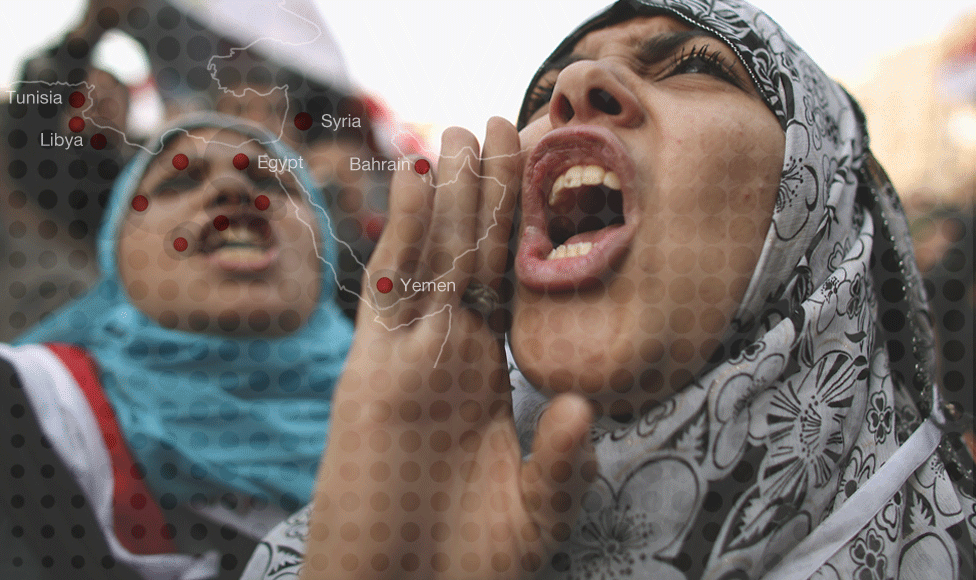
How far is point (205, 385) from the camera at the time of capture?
0.68 m

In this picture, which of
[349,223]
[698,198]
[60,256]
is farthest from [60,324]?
[698,198]

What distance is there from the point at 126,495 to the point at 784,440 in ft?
2.41

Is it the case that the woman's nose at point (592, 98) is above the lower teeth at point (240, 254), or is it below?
above

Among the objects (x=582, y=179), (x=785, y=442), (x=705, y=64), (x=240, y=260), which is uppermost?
(x=705, y=64)

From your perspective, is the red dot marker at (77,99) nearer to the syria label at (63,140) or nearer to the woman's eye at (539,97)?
the syria label at (63,140)

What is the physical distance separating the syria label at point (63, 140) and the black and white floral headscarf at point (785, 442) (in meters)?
0.55

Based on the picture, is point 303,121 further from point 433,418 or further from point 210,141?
point 433,418

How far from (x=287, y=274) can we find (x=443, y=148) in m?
0.30

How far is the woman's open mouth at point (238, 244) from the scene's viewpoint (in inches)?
22.9

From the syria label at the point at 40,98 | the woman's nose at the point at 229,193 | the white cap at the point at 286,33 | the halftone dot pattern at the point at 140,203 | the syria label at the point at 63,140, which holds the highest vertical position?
the white cap at the point at 286,33

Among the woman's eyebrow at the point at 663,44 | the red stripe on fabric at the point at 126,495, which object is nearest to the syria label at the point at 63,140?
the red stripe on fabric at the point at 126,495

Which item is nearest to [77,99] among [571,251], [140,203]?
[140,203]

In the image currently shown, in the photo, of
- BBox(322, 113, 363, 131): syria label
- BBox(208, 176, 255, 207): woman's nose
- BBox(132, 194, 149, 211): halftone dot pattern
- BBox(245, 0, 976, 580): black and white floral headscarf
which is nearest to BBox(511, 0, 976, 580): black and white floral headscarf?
BBox(245, 0, 976, 580): black and white floral headscarf

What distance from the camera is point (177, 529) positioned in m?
0.61
